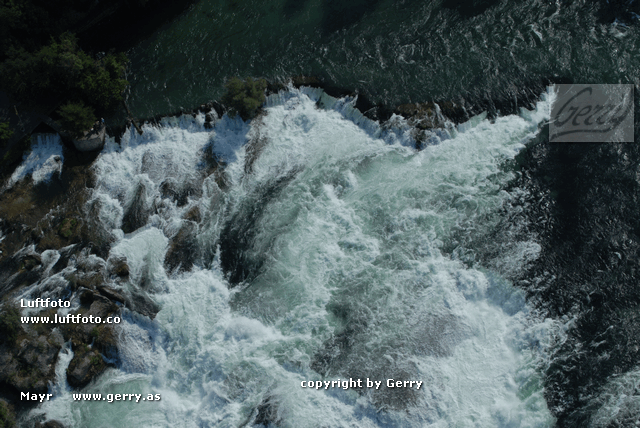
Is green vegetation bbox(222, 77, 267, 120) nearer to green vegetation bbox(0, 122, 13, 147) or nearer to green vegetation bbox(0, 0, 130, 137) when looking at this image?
green vegetation bbox(0, 0, 130, 137)

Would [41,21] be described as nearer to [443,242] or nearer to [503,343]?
[443,242]

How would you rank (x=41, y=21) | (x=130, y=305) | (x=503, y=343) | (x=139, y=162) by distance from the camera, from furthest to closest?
(x=41, y=21) < (x=139, y=162) < (x=130, y=305) < (x=503, y=343)

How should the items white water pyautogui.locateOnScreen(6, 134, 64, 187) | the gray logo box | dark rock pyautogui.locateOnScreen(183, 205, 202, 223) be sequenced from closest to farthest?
the gray logo box → dark rock pyautogui.locateOnScreen(183, 205, 202, 223) → white water pyautogui.locateOnScreen(6, 134, 64, 187)

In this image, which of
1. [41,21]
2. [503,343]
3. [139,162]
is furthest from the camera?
[41,21]

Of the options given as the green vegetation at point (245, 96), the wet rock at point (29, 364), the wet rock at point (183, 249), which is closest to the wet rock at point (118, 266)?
the wet rock at point (183, 249)

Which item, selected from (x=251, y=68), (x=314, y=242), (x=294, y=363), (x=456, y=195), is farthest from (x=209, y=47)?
(x=294, y=363)

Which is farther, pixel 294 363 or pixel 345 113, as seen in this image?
pixel 345 113

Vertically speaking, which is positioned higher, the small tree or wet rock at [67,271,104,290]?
the small tree

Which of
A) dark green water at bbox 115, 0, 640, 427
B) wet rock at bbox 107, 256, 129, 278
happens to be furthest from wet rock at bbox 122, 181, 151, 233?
dark green water at bbox 115, 0, 640, 427
